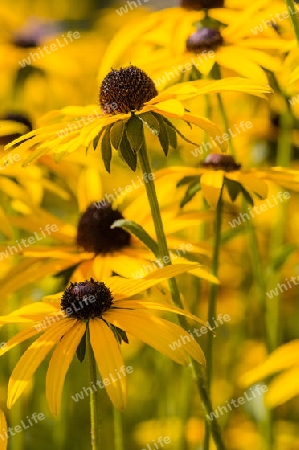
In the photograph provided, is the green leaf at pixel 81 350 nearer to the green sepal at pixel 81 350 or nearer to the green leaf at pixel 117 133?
the green sepal at pixel 81 350

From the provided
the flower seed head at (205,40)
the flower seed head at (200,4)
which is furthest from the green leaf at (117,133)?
the flower seed head at (200,4)

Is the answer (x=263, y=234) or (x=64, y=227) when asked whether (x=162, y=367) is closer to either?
(x=64, y=227)

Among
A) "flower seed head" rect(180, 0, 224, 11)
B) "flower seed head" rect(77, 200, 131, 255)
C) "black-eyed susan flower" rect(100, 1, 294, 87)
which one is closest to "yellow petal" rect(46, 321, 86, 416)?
"flower seed head" rect(77, 200, 131, 255)

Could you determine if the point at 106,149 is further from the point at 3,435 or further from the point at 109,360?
the point at 3,435

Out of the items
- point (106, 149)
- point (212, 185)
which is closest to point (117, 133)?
point (106, 149)

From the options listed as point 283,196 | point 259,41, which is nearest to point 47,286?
point 283,196

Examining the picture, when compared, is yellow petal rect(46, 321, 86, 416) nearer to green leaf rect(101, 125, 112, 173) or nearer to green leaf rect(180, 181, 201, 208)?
green leaf rect(101, 125, 112, 173)

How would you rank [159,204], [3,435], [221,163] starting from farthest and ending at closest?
[159,204], [221,163], [3,435]
